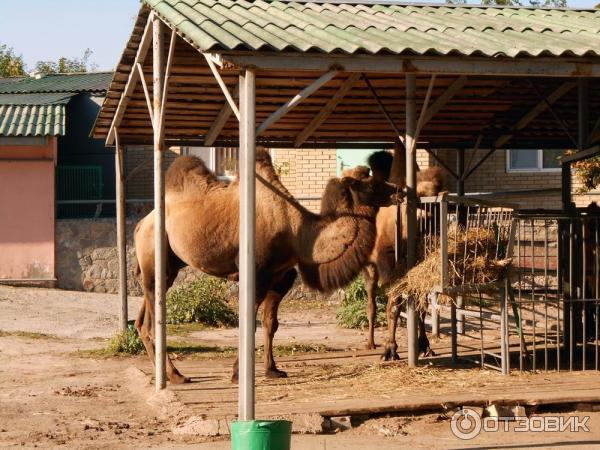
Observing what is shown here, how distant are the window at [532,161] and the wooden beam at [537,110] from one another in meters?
8.22

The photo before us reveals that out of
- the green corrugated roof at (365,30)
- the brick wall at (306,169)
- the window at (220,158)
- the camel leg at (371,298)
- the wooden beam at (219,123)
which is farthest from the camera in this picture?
the window at (220,158)

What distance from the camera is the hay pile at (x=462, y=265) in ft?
37.1

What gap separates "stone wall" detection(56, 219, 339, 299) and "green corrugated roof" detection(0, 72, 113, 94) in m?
4.52

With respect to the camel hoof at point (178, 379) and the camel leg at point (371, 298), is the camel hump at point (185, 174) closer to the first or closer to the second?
the camel hoof at point (178, 379)

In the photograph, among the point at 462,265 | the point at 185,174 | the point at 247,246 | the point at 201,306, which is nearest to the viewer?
the point at 247,246

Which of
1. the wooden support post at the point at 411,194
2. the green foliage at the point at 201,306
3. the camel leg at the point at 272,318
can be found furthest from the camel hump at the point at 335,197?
the green foliage at the point at 201,306

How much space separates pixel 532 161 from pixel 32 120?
10475mm

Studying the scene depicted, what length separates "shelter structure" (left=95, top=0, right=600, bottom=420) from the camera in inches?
371

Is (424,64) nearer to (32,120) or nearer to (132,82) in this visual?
(132,82)

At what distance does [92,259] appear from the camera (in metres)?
23.0

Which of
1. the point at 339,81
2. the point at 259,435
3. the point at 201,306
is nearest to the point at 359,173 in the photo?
the point at 339,81

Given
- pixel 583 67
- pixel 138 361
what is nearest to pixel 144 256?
pixel 138 361

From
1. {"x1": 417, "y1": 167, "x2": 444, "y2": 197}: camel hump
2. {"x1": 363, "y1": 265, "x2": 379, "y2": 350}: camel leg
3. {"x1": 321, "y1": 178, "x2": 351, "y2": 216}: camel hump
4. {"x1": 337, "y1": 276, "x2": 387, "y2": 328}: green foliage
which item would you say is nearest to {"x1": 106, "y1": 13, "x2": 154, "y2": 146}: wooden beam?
{"x1": 321, "y1": 178, "x2": 351, "y2": 216}: camel hump

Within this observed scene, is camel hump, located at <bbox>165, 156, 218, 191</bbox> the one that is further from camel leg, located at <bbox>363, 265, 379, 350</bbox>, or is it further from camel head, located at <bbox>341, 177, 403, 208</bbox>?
camel leg, located at <bbox>363, 265, 379, 350</bbox>
